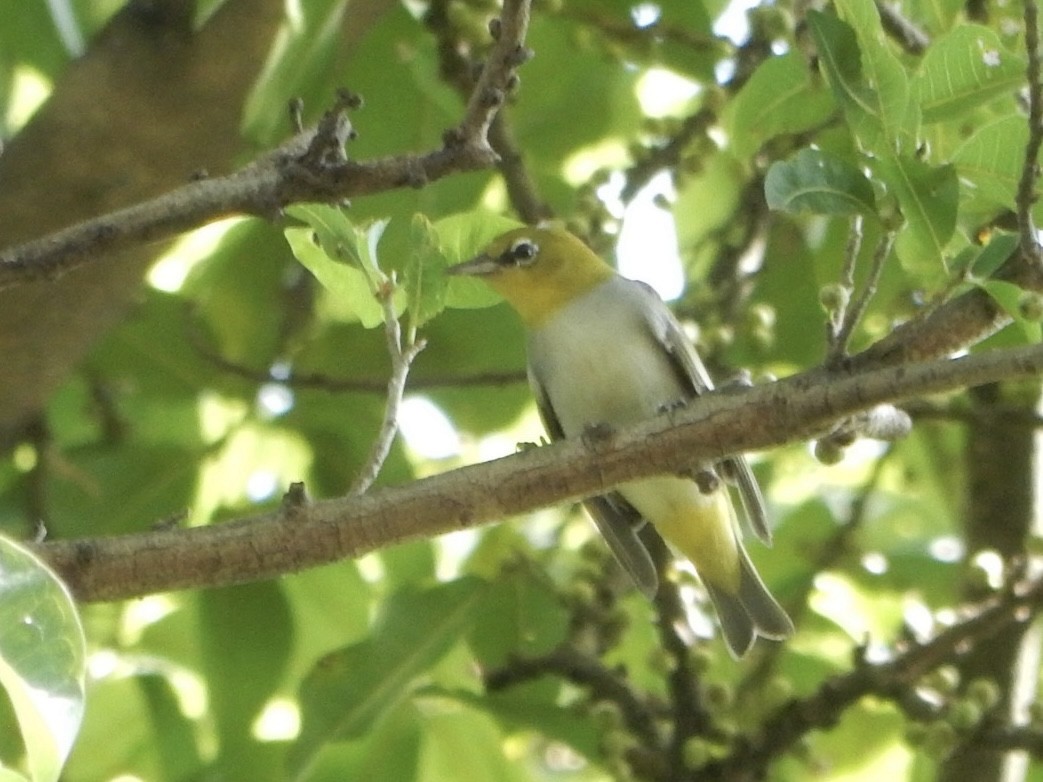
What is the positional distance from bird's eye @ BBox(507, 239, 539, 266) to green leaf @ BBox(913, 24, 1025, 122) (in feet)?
6.22

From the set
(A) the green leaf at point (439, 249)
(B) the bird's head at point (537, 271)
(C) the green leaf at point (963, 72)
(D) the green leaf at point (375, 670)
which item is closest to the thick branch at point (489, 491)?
(A) the green leaf at point (439, 249)

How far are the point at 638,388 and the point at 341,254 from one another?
5.48 ft

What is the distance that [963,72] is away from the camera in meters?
2.04

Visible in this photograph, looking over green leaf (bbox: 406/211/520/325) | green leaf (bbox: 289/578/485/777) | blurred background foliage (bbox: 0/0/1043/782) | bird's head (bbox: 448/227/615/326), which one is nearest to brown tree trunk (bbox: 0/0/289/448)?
blurred background foliage (bbox: 0/0/1043/782)

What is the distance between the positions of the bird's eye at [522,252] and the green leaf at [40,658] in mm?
2727

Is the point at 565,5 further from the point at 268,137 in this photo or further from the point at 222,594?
the point at 222,594

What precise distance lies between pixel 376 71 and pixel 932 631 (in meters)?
1.89

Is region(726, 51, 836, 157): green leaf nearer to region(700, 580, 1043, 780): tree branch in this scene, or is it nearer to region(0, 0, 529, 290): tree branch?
region(0, 0, 529, 290): tree branch

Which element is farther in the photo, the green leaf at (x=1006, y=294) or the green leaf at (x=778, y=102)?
the green leaf at (x=778, y=102)

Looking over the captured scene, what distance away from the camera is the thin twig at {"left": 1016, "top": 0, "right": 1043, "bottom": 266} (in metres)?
1.83

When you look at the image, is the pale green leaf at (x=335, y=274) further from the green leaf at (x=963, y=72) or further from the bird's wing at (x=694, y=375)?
the bird's wing at (x=694, y=375)

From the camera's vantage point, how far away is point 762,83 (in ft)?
8.32

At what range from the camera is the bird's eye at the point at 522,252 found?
389cm

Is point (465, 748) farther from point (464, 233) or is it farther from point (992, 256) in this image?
point (992, 256)
